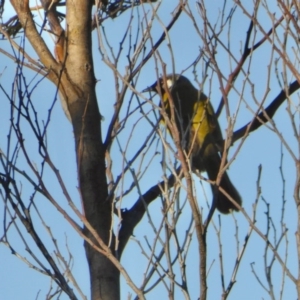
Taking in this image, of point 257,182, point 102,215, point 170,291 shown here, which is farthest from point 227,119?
point 102,215

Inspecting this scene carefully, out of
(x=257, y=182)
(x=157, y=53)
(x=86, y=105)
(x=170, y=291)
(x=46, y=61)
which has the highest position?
(x=46, y=61)

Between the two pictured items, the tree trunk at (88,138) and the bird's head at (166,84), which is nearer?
the bird's head at (166,84)

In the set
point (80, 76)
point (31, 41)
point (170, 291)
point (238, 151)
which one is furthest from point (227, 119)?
point (31, 41)

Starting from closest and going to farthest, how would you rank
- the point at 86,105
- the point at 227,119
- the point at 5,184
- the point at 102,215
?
the point at 227,119, the point at 5,184, the point at 102,215, the point at 86,105

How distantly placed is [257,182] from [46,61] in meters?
1.46

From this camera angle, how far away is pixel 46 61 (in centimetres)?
365

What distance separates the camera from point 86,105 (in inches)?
135

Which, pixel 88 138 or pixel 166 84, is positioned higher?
pixel 88 138

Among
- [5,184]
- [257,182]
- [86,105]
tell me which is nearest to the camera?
[257,182]

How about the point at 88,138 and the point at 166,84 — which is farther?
the point at 88,138

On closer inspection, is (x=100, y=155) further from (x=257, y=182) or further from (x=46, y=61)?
(x=257, y=182)

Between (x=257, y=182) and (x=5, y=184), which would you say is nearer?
(x=257, y=182)

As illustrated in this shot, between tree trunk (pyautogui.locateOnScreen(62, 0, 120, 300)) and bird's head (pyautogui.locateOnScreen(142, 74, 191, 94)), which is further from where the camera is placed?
tree trunk (pyautogui.locateOnScreen(62, 0, 120, 300))

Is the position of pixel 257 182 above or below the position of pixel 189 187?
above
